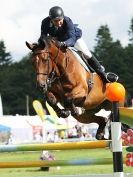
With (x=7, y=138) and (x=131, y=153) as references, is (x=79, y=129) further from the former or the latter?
(x=131, y=153)

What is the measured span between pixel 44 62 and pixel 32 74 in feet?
363

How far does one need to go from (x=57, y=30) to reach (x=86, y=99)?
1316mm

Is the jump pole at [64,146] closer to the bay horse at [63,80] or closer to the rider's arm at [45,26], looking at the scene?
the bay horse at [63,80]

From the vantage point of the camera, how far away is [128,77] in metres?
119

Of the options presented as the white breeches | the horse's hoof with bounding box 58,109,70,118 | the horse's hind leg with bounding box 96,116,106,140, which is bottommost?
the horse's hind leg with bounding box 96,116,106,140

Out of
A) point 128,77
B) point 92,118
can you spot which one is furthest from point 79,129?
point 128,77

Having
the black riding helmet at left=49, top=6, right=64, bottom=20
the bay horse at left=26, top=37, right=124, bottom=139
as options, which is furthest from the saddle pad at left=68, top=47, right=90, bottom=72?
the black riding helmet at left=49, top=6, right=64, bottom=20

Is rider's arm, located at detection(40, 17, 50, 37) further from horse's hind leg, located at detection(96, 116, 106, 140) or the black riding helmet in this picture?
horse's hind leg, located at detection(96, 116, 106, 140)

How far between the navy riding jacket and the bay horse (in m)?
0.23

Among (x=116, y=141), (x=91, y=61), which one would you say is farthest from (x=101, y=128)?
(x=116, y=141)

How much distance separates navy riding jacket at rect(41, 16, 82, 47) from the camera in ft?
30.6

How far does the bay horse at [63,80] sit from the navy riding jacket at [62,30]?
225mm

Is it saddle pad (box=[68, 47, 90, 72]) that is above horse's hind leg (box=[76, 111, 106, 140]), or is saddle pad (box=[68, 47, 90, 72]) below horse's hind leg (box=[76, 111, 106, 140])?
above

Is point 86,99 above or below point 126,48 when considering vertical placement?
below
